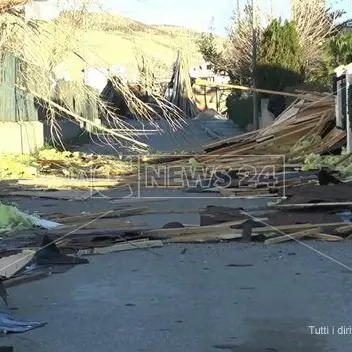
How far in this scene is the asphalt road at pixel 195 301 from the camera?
18.5ft

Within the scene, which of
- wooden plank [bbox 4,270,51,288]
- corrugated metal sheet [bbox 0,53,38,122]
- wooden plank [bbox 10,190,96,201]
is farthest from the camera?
corrugated metal sheet [bbox 0,53,38,122]

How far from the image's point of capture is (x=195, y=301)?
265 inches

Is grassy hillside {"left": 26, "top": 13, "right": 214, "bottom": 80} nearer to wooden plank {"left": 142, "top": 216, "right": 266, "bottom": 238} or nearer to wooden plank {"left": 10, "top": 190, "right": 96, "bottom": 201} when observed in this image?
wooden plank {"left": 142, "top": 216, "right": 266, "bottom": 238}

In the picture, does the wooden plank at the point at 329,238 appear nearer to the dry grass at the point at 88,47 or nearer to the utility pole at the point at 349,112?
the dry grass at the point at 88,47

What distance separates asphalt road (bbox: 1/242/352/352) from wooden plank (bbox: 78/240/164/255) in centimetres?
16

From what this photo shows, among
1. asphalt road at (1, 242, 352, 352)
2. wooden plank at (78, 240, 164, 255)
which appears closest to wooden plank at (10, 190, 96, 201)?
Answer: wooden plank at (78, 240, 164, 255)

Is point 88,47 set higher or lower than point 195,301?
higher

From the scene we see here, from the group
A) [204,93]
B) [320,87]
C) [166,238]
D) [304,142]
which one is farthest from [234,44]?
[166,238]

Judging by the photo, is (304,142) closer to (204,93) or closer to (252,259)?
(252,259)

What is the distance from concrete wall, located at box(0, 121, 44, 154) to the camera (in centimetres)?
2156

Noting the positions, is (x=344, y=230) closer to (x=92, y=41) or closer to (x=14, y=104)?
(x=92, y=41)

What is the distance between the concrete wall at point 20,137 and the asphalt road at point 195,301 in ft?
44.6

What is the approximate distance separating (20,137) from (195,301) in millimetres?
16812

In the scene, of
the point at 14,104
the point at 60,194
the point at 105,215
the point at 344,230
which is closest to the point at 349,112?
the point at 60,194
